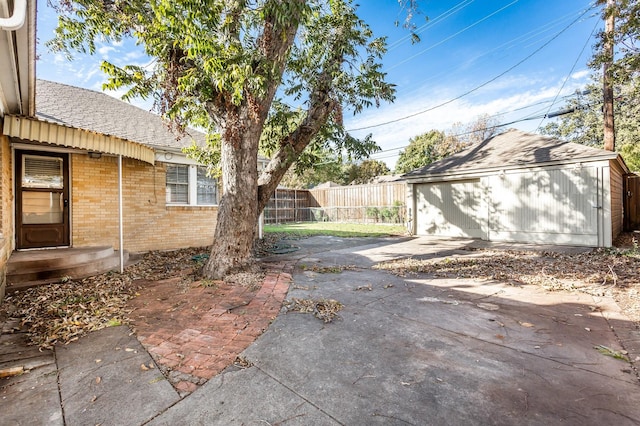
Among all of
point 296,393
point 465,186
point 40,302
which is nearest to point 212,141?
point 40,302

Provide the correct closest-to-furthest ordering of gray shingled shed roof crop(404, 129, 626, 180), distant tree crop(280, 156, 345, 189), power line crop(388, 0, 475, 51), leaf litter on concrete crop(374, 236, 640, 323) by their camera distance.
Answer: leaf litter on concrete crop(374, 236, 640, 323) → gray shingled shed roof crop(404, 129, 626, 180) → power line crop(388, 0, 475, 51) → distant tree crop(280, 156, 345, 189)

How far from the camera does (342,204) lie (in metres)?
19.8

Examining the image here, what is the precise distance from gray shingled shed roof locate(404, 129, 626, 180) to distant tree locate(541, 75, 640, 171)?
7.89 meters

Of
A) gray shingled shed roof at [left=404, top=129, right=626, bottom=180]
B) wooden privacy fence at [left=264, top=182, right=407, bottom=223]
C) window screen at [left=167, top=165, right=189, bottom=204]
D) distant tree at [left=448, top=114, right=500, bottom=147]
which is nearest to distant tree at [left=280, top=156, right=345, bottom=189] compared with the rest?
wooden privacy fence at [left=264, top=182, right=407, bottom=223]

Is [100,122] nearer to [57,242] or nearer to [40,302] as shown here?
[57,242]

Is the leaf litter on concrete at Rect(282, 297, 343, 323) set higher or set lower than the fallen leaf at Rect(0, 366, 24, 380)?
higher

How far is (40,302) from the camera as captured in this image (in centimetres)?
393

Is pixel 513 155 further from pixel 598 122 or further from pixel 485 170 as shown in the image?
pixel 598 122

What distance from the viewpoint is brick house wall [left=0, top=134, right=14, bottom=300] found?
4234 millimetres

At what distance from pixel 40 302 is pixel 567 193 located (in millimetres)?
12135

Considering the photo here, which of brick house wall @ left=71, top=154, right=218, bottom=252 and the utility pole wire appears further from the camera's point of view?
the utility pole wire

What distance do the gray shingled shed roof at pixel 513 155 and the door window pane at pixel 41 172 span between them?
36.3ft

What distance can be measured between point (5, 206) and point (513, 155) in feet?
43.5

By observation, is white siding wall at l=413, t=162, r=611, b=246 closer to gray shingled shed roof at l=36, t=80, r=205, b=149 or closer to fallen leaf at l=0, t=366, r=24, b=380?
gray shingled shed roof at l=36, t=80, r=205, b=149
